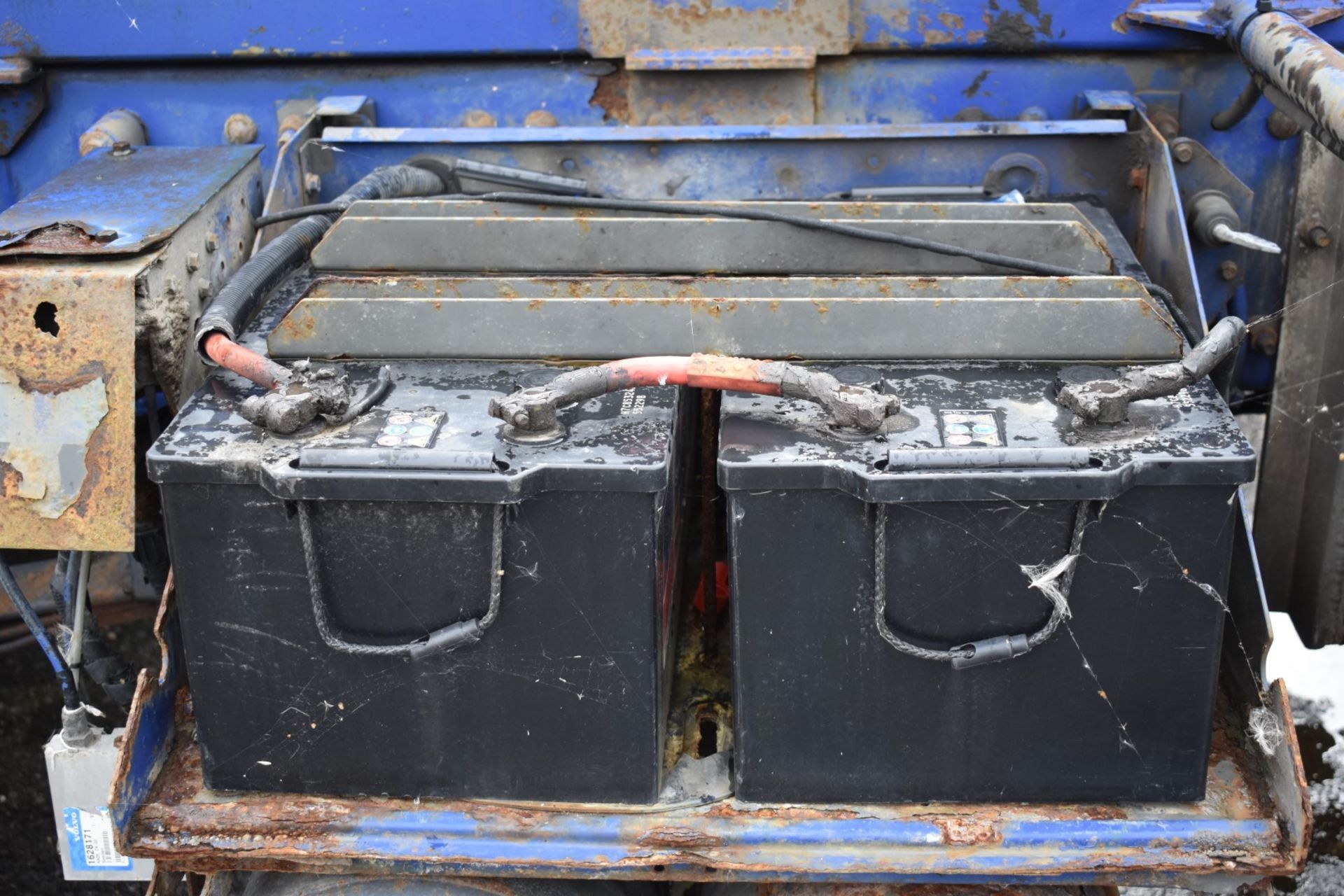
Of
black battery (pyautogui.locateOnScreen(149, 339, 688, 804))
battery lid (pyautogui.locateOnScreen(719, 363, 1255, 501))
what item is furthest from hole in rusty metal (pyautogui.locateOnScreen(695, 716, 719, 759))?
battery lid (pyautogui.locateOnScreen(719, 363, 1255, 501))

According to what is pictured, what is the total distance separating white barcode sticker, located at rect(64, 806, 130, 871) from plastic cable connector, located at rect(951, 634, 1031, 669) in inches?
47.8

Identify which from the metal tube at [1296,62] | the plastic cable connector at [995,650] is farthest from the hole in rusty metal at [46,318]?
the metal tube at [1296,62]

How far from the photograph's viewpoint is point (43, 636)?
187 cm

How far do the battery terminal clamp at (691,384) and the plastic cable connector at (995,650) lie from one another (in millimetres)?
277

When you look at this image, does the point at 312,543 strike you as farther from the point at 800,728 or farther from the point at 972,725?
the point at 972,725

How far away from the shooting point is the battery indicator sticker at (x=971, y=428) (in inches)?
57.8

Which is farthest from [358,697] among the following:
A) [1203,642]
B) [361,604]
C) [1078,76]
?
Answer: [1078,76]

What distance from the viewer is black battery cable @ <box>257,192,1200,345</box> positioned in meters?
1.87

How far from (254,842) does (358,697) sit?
8.8 inches

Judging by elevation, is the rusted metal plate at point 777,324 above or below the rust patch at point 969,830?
above

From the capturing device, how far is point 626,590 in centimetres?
150

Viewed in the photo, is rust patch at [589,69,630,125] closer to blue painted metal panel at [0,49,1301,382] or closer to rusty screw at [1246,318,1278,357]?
blue painted metal panel at [0,49,1301,382]

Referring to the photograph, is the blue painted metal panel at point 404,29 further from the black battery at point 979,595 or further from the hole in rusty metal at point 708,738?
the hole in rusty metal at point 708,738

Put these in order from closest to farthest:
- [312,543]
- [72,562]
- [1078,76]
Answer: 1. [312,543]
2. [72,562]
3. [1078,76]
